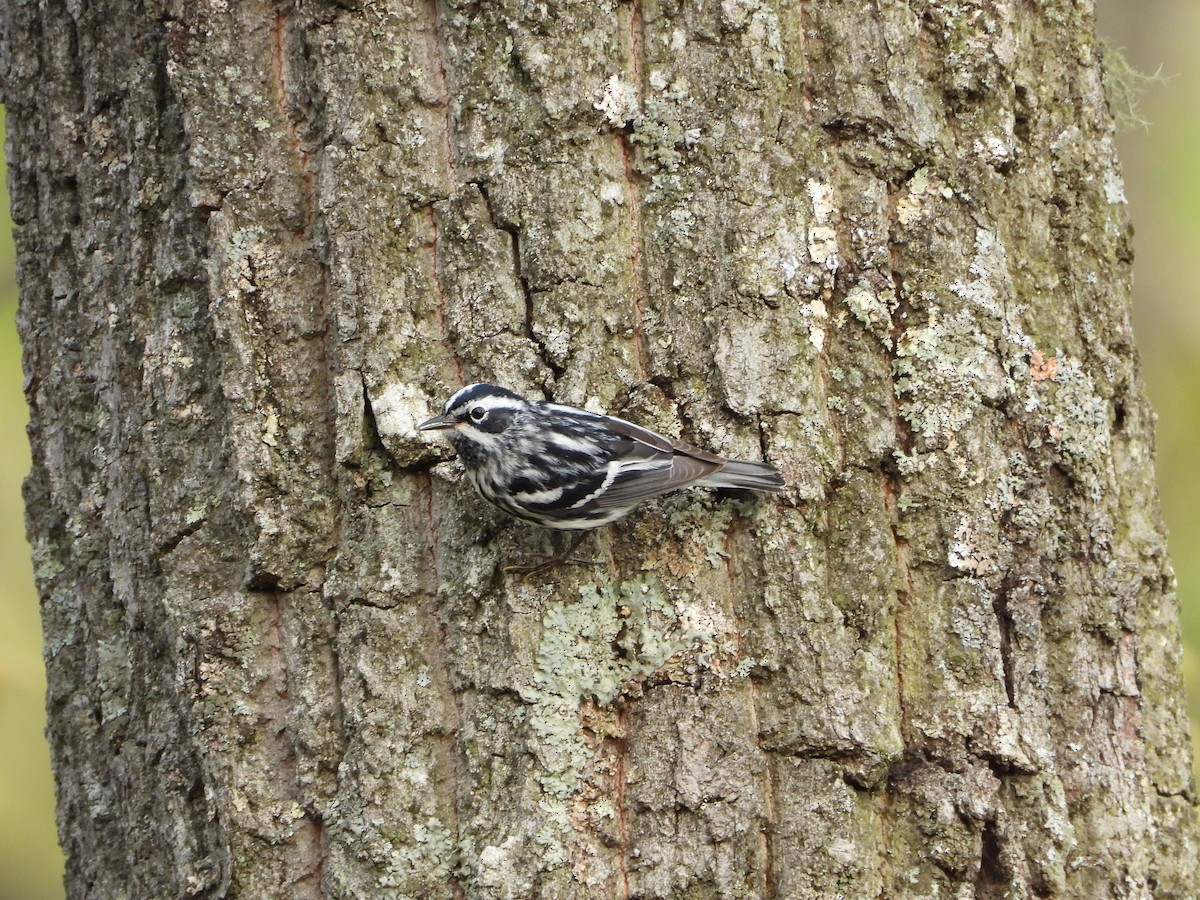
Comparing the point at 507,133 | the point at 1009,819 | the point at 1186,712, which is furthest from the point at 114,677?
the point at 1186,712

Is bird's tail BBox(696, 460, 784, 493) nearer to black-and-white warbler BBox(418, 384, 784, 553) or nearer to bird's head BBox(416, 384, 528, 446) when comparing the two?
black-and-white warbler BBox(418, 384, 784, 553)

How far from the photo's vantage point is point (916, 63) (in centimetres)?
337

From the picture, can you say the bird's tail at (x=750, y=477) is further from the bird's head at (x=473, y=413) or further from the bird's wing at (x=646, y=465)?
the bird's head at (x=473, y=413)

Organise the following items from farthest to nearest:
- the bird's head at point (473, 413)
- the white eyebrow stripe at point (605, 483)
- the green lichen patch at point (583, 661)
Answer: the white eyebrow stripe at point (605, 483) < the bird's head at point (473, 413) < the green lichen patch at point (583, 661)

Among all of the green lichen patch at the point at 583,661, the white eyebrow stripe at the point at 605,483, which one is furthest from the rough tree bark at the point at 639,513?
the white eyebrow stripe at the point at 605,483

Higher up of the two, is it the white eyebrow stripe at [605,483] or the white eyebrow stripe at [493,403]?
the white eyebrow stripe at [493,403]

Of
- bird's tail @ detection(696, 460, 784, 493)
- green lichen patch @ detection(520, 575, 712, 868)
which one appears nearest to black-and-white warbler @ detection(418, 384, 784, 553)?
bird's tail @ detection(696, 460, 784, 493)

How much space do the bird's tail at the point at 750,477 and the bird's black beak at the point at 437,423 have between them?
0.79m

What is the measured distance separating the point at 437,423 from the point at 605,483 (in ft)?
1.83

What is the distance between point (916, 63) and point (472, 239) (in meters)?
1.45

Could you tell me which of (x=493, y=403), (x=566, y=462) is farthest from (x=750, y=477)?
(x=493, y=403)

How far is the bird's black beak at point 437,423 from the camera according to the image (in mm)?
3201

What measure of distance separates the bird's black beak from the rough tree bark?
2.4 inches

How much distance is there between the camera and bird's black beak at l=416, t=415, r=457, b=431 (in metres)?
3.20
